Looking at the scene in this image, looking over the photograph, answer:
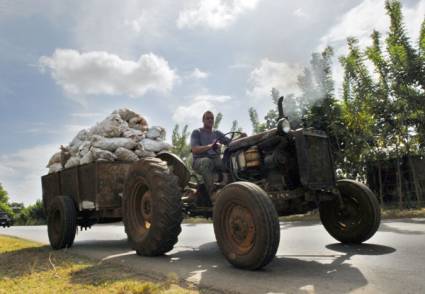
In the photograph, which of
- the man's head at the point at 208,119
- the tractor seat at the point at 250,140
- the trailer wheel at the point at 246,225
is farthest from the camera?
the man's head at the point at 208,119

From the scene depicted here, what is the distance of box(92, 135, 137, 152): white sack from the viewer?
755cm

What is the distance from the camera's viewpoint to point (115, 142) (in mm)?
7586

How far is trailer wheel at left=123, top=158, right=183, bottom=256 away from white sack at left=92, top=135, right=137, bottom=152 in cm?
145

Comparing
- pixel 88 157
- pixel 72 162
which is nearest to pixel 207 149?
pixel 88 157

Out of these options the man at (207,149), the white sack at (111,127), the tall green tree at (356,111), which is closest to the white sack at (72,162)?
the white sack at (111,127)

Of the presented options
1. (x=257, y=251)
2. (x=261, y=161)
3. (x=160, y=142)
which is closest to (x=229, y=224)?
(x=257, y=251)

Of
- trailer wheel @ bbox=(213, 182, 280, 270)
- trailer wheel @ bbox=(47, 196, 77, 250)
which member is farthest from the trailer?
trailer wheel @ bbox=(213, 182, 280, 270)

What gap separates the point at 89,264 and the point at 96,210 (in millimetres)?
1818

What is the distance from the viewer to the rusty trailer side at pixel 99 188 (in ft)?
22.8

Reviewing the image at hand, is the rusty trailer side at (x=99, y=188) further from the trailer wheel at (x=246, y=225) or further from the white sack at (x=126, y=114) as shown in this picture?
the trailer wheel at (x=246, y=225)

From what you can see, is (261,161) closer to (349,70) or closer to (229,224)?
(229,224)

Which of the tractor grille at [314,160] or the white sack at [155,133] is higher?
the white sack at [155,133]

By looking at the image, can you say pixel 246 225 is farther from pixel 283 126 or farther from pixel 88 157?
pixel 88 157

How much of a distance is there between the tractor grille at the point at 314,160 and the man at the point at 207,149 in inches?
56.3
